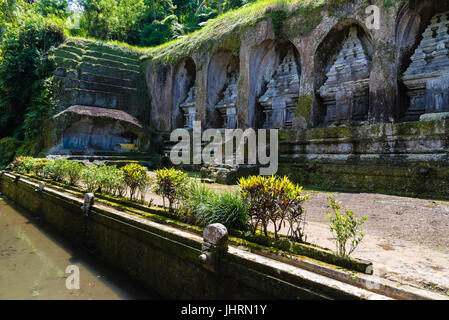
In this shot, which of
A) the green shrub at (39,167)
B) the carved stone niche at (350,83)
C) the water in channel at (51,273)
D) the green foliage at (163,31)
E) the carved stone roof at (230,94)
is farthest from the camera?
the green foliage at (163,31)

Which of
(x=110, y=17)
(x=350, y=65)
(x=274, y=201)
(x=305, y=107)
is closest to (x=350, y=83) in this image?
(x=350, y=65)

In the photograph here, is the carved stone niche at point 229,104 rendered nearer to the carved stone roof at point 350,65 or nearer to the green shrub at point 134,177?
the carved stone roof at point 350,65

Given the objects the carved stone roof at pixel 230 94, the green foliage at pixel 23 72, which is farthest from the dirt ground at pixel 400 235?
the green foliage at pixel 23 72

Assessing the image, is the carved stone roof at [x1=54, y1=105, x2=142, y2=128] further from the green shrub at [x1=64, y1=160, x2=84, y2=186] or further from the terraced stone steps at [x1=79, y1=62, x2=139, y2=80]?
the green shrub at [x1=64, y1=160, x2=84, y2=186]

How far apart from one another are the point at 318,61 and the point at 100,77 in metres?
14.9

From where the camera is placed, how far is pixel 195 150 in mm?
14672

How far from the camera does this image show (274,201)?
332 centimetres

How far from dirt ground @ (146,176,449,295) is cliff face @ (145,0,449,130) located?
17.1 ft

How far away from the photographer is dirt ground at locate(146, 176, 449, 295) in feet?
9.04

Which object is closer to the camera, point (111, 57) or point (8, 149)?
point (8, 149)

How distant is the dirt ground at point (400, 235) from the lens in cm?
275

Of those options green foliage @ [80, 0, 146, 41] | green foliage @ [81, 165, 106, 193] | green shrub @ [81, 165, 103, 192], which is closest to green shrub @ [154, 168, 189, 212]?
green foliage @ [81, 165, 106, 193]

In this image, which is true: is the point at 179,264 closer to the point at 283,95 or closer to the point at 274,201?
the point at 274,201

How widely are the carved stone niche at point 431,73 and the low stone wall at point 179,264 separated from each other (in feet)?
30.7
